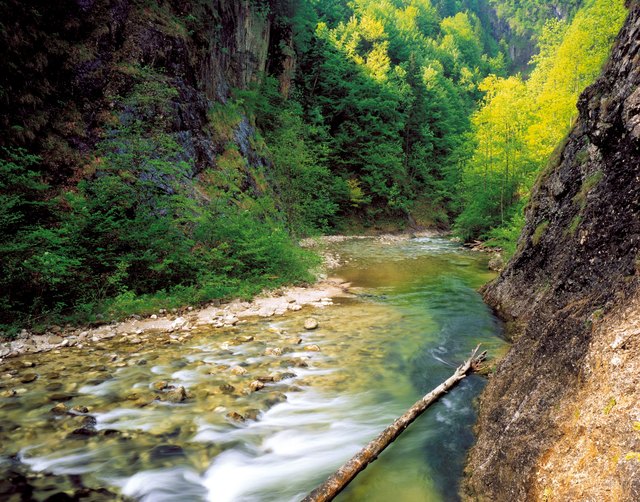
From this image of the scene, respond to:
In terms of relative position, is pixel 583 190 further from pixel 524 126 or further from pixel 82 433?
pixel 524 126

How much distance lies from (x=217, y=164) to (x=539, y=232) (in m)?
12.3

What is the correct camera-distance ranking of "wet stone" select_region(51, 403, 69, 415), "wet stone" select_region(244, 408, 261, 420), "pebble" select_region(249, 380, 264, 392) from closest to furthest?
1. "wet stone" select_region(51, 403, 69, 415)
2. "wet stone" select_region(244, 408, 261, 420)
3. "pebble" select_region(249, 380, 264, 392)

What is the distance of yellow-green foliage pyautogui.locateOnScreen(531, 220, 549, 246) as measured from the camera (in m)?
8.51

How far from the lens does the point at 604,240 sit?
4109 mm

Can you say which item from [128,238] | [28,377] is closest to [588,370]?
[28,377]

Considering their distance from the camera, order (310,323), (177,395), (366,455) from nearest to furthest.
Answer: (366,455)
(177,395)
(310,323)

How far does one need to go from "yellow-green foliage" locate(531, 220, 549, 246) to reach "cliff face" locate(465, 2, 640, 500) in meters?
3.16

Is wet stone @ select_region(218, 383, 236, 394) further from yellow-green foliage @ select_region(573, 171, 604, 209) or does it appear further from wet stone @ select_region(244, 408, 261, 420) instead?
yellow-green foliage @ select_region(573, 171, 604, 209)

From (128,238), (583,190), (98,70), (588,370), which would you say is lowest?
(588,370)

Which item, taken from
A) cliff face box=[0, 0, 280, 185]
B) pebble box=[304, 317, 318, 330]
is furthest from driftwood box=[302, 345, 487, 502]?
cliff face box=[0, 0, 280, 185]

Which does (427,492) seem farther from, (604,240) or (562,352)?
(604,240)

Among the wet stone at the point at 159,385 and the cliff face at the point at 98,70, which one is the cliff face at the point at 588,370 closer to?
the wet stone at the point at 159,385

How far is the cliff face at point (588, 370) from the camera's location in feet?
7.25

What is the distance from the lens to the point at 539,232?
871 cm
